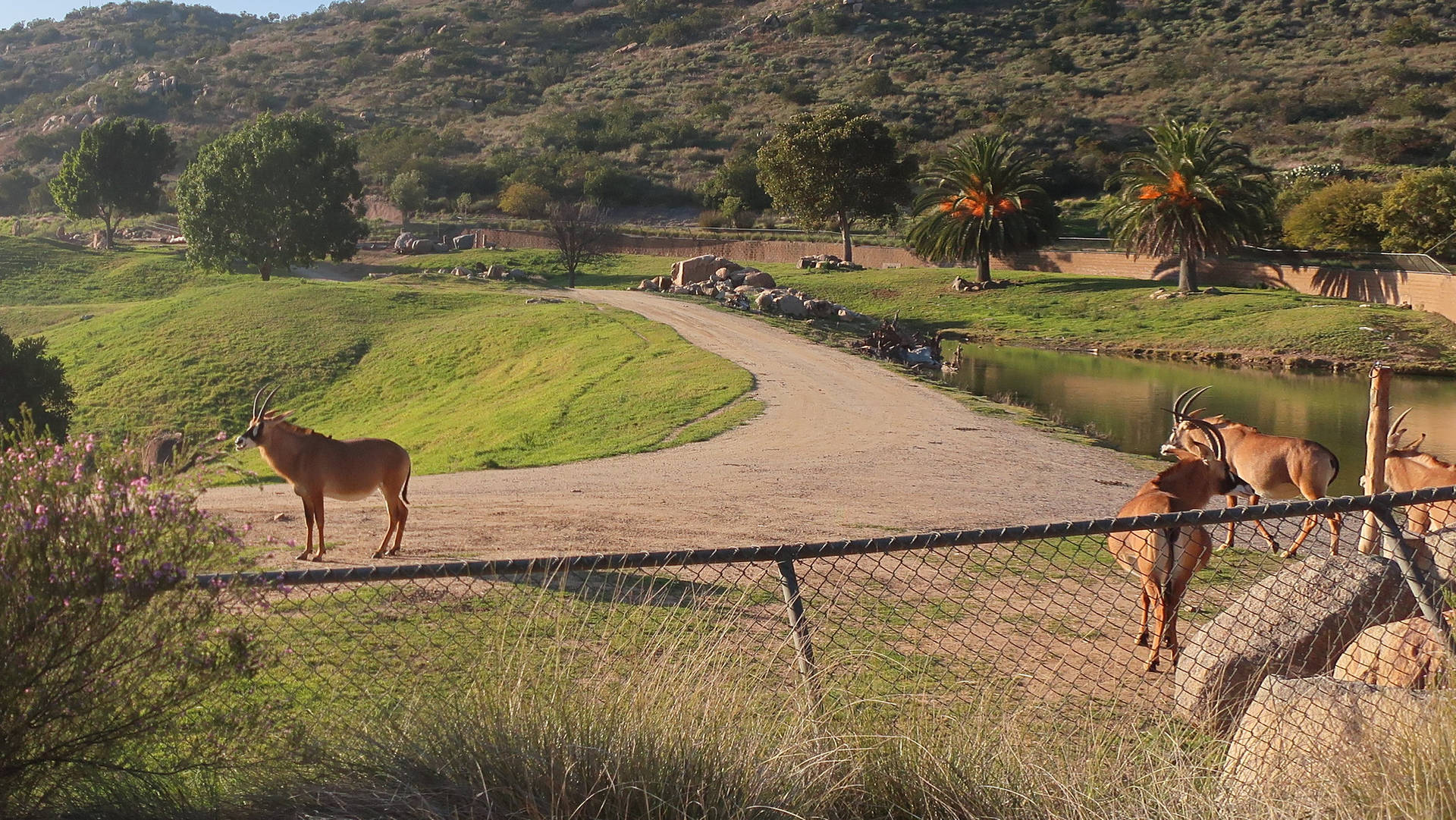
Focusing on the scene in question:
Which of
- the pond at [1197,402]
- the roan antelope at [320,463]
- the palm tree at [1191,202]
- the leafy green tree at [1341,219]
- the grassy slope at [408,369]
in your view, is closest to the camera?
the roan antelope at [320,463]

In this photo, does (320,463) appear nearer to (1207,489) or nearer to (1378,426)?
(1207,489)

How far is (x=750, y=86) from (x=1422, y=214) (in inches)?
3387

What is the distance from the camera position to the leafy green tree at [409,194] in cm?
9225

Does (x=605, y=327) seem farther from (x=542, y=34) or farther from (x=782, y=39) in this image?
(x=542, y=34)

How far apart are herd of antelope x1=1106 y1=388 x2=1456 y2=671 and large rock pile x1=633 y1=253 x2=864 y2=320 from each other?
1277 inches

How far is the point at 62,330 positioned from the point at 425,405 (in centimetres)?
2051

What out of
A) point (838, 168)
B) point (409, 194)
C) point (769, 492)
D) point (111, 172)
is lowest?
point (769, 492)

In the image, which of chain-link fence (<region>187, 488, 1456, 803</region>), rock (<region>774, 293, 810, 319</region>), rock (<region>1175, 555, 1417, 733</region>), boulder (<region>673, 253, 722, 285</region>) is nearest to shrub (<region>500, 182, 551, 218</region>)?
boulder (<region>673, 253, 722, 285</region>)

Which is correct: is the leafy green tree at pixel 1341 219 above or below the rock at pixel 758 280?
above

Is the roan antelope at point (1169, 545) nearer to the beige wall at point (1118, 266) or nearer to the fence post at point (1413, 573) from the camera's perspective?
the fence post at point (1413, 573)

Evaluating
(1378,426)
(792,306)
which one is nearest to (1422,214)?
(792,306)

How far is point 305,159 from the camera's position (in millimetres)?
64812

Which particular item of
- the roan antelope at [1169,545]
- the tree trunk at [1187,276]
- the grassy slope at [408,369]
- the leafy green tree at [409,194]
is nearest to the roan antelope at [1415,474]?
the roan antelope at [1169,545]

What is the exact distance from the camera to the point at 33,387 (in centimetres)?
2762
